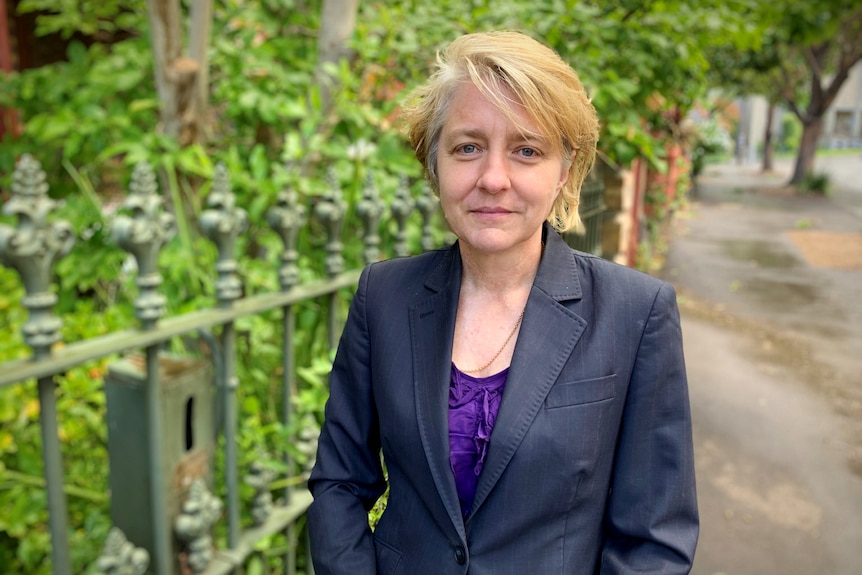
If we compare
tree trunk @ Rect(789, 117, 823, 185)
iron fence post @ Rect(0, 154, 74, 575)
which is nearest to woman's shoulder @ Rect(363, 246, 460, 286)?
iron fence post @ Rect(0, 154, 74, 575)

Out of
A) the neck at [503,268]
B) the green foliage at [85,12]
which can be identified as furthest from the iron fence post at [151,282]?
the green foliage at [85,12]

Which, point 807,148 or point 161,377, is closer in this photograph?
point 161,377

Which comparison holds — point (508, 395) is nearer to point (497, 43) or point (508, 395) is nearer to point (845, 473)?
point (497, 43)

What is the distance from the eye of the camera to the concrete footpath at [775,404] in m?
3.99

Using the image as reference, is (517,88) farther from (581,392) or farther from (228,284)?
(228,284)

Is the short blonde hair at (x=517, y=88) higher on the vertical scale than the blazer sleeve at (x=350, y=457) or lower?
higher

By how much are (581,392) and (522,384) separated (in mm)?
117

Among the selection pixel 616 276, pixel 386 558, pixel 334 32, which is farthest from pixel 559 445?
pixel 334 32

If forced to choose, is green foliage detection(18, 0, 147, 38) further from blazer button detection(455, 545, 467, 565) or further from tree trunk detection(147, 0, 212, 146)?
blazer button detection(455, 545, 467, 565)

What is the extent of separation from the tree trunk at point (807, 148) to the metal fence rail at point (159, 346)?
1127 inches

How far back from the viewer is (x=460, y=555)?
1531mm

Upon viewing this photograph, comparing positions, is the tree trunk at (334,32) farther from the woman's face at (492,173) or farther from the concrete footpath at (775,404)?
the concrete footpath at (775,404)

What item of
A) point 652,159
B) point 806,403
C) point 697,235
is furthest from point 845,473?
point 697,235

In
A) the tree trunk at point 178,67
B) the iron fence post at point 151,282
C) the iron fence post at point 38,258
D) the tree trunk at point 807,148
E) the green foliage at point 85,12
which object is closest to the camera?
the iron fence post at point 38,258
